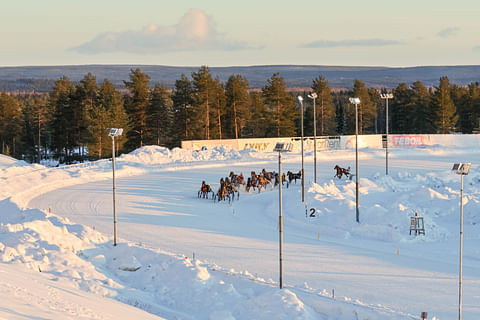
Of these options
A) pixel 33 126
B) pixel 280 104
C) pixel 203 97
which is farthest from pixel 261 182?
pixel 33 126

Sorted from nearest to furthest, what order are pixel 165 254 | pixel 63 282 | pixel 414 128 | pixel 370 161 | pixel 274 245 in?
pixel 63 282 < pixel 165 254 < pixel 274 245 < pixel 370 161 < pixel 414 128

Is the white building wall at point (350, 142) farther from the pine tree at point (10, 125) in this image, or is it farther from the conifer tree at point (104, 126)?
the pine tree at point (10, 125)

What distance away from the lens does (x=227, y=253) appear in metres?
20.5

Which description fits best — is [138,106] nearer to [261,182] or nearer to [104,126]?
[104,126]

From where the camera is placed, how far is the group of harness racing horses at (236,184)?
3133 cm

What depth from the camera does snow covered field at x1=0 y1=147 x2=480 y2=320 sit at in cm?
1423

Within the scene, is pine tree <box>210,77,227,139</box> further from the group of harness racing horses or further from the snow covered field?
the group of harness racing horses

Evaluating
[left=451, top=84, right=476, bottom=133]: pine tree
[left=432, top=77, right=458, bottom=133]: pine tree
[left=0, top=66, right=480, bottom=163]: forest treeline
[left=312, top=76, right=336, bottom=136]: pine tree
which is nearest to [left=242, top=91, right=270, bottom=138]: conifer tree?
[left=0, top=66, right=480, bottom=163]: forest treeline

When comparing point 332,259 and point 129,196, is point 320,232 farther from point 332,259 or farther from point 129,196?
point 129,196

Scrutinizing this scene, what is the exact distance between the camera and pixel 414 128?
92250 millimetres

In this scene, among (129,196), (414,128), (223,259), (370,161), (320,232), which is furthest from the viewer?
(414,128)

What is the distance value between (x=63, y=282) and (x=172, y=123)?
6435 centimetres

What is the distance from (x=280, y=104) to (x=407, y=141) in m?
19.7

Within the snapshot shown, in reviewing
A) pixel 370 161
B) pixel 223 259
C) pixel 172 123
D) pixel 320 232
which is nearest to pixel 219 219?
pixel 320 232
